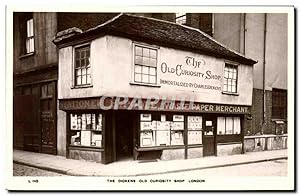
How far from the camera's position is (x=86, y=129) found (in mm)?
4961

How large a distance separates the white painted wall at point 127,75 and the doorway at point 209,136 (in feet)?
1.04

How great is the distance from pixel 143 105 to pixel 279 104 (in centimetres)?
181

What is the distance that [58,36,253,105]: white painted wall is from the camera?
4.55 meters

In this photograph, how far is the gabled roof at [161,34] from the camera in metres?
4.58

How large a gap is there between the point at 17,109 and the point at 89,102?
0.90m

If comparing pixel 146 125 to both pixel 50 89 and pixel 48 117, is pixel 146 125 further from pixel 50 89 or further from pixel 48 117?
pixel 50 89

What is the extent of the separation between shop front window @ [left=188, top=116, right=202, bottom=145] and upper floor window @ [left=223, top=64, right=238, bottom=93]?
572mm

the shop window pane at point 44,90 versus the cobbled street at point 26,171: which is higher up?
the shop window pane at point 44,90

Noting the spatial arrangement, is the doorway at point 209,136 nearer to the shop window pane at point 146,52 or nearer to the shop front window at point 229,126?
the shop front window at point 229,126

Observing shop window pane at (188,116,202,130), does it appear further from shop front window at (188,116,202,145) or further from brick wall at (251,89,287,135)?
brick wall at (251,89,287,135)

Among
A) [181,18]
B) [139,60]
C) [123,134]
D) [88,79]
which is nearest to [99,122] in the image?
[123,134]

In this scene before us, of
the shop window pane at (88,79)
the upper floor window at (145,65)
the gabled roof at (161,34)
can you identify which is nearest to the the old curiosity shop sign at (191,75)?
the upper floor window at (145,65)
